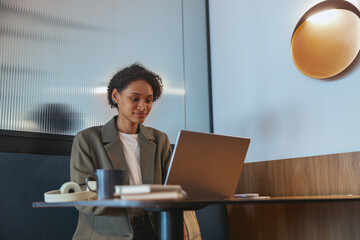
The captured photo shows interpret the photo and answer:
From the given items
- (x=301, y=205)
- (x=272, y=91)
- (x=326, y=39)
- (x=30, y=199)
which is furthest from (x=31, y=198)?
(x=326, y=39)

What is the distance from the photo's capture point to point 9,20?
199 cm

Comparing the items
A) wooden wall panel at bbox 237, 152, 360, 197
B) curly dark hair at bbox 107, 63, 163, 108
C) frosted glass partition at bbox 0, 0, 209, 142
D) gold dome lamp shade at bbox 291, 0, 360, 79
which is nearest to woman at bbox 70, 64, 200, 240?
curly dark hair at bbox 107, 63, 163, 108

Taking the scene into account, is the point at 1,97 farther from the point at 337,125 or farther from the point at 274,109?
the point at 337,125

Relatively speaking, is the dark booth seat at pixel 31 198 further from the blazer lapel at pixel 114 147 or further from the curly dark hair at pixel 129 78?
the curly dark hair at pixel 129 78

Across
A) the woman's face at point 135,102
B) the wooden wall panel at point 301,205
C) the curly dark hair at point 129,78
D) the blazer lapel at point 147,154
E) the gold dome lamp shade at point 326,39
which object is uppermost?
the gold dome lamp shade at point 326,39

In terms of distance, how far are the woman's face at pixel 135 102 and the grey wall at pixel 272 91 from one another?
864 mm

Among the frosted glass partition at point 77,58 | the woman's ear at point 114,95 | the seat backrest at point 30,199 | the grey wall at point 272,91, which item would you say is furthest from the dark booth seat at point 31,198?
the grey wall at point 272,91

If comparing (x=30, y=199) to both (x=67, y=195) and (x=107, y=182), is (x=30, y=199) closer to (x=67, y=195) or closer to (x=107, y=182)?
(x=67, y=195)

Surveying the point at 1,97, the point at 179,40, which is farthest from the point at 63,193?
the point at 179,40

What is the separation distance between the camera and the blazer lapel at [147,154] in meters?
1.79

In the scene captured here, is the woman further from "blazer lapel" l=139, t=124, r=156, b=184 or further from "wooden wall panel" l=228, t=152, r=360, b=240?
"wooden wall panel" l=228, t=152, r=360, b=240

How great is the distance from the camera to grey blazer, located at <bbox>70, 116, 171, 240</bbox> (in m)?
1.46

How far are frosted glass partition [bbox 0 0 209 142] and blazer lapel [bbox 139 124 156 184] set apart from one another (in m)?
0.48

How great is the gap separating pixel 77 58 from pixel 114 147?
78 centimetres
